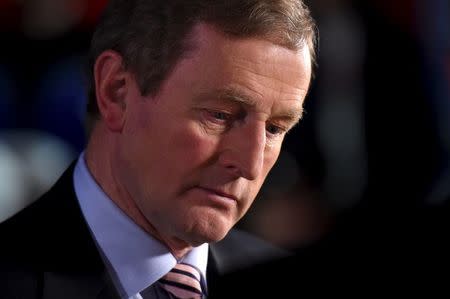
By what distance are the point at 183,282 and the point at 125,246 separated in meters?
0.14

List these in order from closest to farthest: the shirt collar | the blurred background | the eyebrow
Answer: the eyebrow
the shirt collar
the blurred background

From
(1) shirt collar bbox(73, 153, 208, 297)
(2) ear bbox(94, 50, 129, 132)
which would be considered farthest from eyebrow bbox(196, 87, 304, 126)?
(1) shirt collar bbox(73, 153, 208, 297)

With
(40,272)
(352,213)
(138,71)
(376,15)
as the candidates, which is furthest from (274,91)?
(376,15)

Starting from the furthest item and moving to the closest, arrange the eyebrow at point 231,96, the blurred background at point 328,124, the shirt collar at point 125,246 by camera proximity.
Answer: the blurred background at point 328,124, the shirt collar at point 125,246, the eyebrow at point 231,96

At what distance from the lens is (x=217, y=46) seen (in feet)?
5.32

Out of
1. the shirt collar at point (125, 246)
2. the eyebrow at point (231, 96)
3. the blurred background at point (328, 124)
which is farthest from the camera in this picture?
the blurred background at point (328, 124)

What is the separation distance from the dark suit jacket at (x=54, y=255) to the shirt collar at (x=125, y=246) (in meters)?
0.02

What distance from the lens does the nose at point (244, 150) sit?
5.29 feet

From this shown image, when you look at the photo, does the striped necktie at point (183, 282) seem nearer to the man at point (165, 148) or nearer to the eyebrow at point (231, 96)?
the man at point (165, 148)

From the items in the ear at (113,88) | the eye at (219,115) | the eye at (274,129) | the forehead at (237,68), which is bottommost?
the ear at (113,88)

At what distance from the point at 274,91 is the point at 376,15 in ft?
7.35

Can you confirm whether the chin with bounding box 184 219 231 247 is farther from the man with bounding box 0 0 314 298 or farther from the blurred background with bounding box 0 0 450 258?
the blurred background with bounding box 0 0 450 258

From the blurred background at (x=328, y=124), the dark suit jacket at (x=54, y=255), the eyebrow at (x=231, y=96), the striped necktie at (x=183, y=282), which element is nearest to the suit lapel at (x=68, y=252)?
the dark suit jacket at (x=54, y=255)

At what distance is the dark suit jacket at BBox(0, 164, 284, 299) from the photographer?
165 cm
